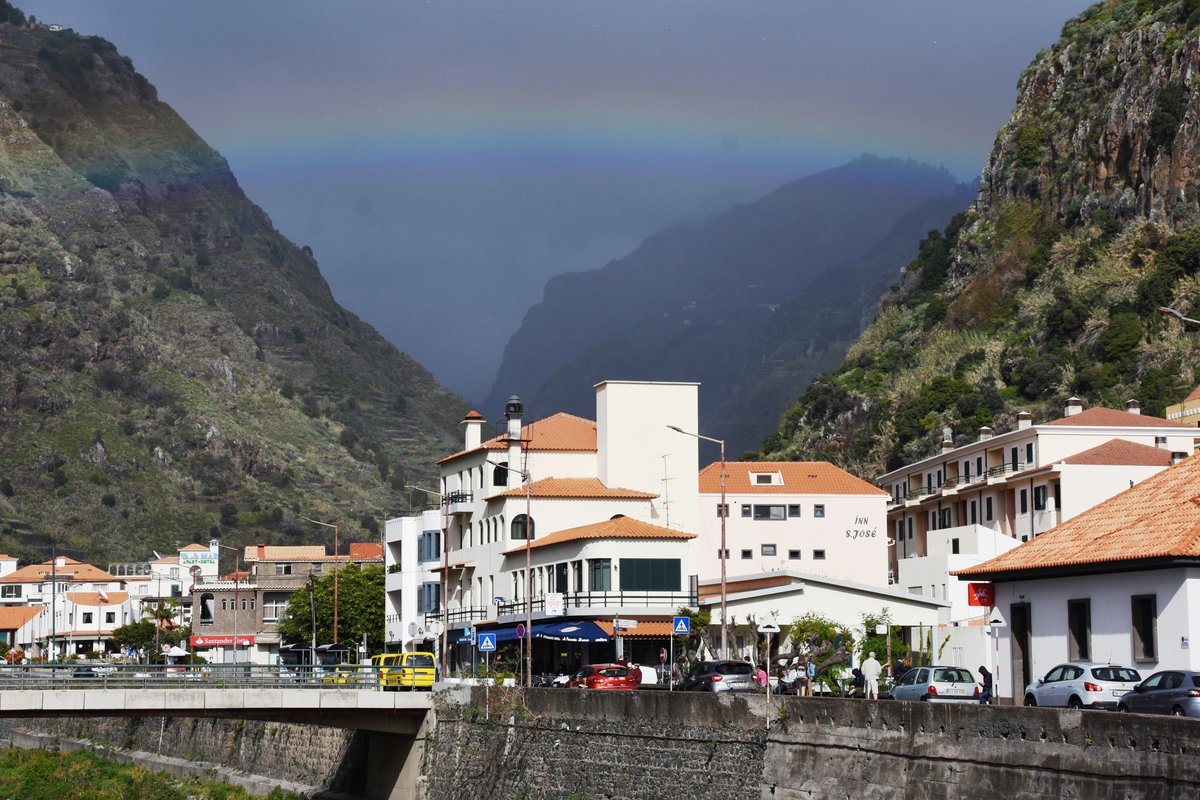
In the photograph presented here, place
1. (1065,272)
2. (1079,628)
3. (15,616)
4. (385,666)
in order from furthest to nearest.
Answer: (15,616) < (1065,272) < (385,666) < (1079,628)


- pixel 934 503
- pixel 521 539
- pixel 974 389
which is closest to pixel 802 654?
pixel 521 539

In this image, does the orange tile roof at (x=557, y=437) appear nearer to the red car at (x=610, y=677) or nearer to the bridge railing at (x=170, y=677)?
the red car at (x=610, y=677)

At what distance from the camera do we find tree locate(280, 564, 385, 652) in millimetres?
130375

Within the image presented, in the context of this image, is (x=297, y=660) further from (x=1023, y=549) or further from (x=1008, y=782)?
(x=1008, y=782)

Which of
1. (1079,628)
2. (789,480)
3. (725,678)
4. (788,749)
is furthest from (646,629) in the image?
(788,749)

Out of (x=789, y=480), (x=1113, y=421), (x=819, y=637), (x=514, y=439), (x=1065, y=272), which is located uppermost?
(x=1065, y=272)

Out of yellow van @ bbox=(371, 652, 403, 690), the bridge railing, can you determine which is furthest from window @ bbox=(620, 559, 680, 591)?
the bridge railing

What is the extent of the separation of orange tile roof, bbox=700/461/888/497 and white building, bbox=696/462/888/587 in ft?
0.28

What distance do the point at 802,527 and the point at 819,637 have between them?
120 feet

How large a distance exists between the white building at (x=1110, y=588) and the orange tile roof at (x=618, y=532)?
35147 mm

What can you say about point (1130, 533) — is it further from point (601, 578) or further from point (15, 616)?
point (15, 616)

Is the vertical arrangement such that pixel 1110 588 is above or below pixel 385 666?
above

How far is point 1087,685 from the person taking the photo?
38375 mm

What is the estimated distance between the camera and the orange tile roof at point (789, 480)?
11206cm
